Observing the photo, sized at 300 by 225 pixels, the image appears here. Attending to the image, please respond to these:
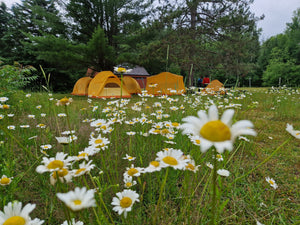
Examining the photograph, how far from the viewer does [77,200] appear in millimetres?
382

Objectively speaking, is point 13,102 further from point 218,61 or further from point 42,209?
point 218,61

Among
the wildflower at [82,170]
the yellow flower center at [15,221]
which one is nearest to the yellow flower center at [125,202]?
the wildflower at [82,170]

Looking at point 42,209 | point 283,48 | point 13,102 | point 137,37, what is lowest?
point 42,209

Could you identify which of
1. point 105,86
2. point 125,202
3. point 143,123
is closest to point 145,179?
point 143,123

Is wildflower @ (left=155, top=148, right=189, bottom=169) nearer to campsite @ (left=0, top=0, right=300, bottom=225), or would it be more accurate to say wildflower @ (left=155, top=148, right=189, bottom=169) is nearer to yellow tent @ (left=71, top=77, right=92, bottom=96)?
campsite @ (left=0, top=0, right=300, bottom=225)

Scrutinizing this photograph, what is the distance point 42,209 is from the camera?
913 millimetres

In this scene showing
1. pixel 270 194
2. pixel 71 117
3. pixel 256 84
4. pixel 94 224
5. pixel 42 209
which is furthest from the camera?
pixel 256 84

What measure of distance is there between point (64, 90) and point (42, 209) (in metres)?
13.2

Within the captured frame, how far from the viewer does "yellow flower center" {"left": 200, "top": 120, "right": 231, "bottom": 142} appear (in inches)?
15.4

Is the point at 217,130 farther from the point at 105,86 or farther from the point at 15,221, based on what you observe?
the point at 105,86

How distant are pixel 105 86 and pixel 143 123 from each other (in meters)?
6.23

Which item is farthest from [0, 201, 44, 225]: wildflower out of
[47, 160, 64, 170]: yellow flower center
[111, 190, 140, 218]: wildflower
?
[111, 190, 140, 218]: wildflower

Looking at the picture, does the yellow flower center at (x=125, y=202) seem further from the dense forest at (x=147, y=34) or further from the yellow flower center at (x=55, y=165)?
the dense forest at (x=147, y=34)

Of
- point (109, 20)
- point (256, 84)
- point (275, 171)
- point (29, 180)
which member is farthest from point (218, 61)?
point (256, 84)
